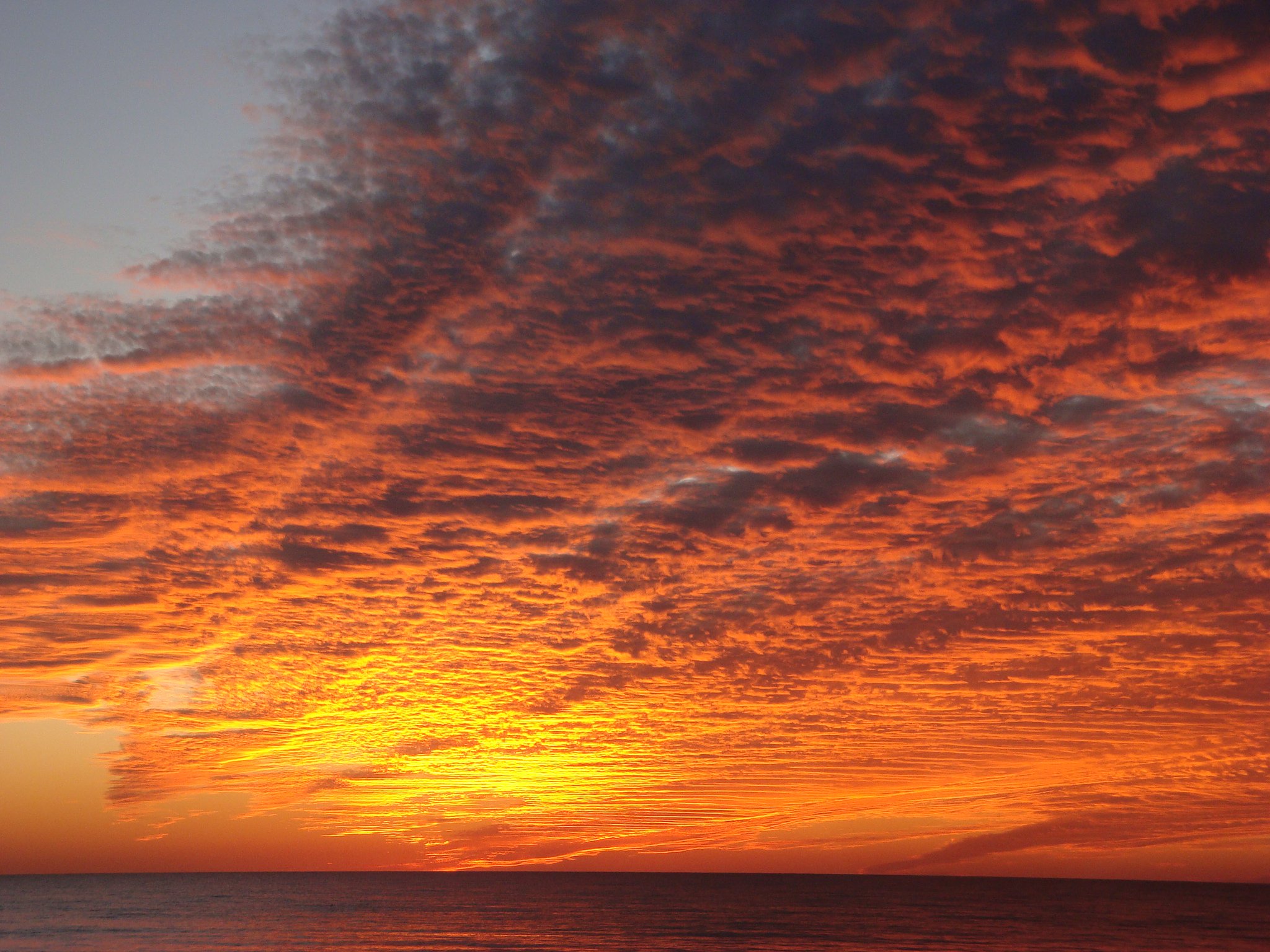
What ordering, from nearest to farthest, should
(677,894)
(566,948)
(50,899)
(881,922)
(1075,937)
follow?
(566,948)
(1075,937)
(881,922)
(50,899)
(677,894)

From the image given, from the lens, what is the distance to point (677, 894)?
174250 millimetres

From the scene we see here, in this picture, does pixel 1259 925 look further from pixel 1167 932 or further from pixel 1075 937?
pixel 1075 937

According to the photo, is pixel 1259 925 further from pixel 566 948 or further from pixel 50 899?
pixel 50 899

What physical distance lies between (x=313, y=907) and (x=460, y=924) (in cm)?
4221

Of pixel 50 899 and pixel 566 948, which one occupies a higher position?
pixel 50 899

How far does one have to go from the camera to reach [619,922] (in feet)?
351

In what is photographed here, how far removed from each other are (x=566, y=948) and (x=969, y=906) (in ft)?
279

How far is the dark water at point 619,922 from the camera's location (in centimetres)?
8169

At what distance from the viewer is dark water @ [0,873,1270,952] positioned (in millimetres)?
81688

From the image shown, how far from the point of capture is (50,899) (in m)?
158

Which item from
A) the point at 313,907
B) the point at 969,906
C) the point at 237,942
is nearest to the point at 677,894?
the point at 969,906

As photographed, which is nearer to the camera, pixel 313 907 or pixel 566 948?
pixel 566 948

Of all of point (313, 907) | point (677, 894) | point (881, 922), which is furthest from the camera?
point (677, 894)

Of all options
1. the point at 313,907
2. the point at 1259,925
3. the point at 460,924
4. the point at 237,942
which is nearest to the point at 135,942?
the point at 237,942
